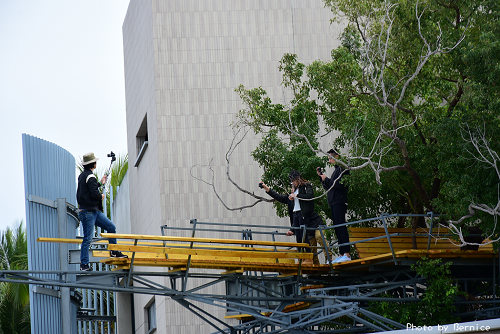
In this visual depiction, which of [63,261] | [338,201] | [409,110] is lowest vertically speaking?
[63,261]

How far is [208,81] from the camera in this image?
25938 mm

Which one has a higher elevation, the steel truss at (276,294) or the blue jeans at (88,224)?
the blue jeans at (88,224)

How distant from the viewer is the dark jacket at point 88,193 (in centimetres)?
1734

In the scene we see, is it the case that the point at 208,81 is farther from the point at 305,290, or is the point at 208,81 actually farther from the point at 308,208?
the point at 305,290

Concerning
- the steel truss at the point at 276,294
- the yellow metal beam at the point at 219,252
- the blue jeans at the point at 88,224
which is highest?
the blue jeans at the point at 88,224

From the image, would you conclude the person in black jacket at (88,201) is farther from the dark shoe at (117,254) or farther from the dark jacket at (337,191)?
the dark jacket at (337,191)

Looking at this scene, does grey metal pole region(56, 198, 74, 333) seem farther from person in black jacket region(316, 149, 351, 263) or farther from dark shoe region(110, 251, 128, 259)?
person in black jacket region(316, 149, 351, 263)

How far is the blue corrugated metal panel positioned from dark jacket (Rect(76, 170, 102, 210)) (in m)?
4.16

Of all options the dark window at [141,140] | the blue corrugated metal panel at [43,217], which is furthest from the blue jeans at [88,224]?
the dark window at [141,140]

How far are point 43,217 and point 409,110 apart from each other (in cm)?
888

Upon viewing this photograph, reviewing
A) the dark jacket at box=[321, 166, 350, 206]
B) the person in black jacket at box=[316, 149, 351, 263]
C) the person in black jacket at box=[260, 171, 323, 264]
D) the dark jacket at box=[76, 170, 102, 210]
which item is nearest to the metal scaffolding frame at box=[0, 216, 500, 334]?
the person in black jacket at box=[316, 149, 351, 263]

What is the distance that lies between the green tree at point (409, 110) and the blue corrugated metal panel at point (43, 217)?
4990mm

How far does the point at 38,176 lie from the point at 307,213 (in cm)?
662

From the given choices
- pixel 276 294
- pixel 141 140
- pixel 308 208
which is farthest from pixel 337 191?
pixel 141 140
